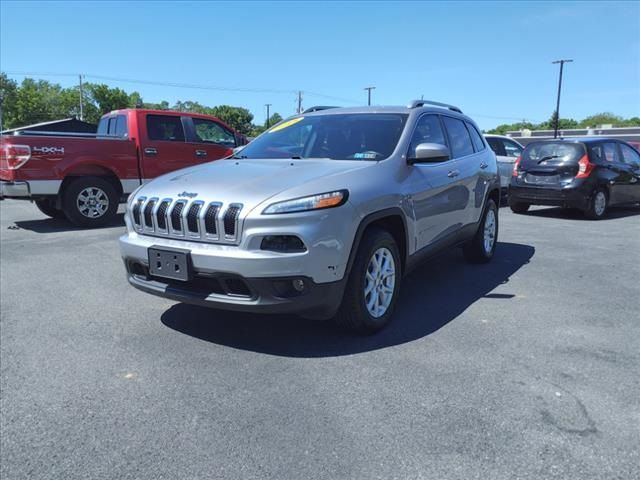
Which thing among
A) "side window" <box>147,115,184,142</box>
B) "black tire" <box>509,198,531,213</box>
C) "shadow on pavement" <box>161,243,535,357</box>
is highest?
"side window" <box>147,115,184,142</box>

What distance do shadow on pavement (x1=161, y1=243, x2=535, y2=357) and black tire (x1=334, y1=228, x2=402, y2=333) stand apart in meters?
0.12

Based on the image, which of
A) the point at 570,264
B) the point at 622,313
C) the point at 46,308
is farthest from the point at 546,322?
the point at 46,308

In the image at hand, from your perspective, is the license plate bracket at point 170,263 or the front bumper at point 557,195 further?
the front bumper at point 557,195

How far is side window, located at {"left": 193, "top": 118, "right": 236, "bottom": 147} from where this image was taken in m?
10.6

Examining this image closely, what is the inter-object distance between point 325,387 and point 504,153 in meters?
11.5

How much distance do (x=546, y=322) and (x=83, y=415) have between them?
135 inches

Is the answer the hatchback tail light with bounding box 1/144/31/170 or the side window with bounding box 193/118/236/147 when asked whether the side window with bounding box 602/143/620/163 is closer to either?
the side window with bounding box 193/118/236/147

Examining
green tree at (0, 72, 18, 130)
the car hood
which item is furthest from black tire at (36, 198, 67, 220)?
green tree at (0, 72, 18, 130)

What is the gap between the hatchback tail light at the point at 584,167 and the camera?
9750 millimetres

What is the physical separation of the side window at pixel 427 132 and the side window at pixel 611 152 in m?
6.98

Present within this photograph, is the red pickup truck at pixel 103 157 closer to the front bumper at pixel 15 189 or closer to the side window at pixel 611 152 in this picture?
the front bumper at pixel 15 189

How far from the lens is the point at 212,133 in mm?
10766

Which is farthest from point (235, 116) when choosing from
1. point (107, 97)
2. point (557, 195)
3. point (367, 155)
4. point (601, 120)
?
point (367, 155)

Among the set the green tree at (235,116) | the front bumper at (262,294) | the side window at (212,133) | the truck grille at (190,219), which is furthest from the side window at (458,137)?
the green tree at (235,116)
